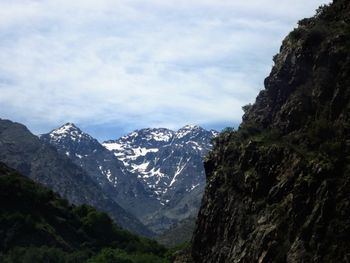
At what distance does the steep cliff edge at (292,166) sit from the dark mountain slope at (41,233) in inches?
2767

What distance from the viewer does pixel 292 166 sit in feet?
241

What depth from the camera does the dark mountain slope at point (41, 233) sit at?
154 metres

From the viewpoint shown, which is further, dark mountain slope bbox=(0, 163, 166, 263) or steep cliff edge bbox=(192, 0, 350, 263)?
dark mountain slope bbox=(0, 163, 166, 263)

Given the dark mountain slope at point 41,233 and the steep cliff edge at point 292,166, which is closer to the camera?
the steep cliff edge at point 292,166

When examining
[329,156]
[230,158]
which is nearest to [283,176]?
[329,156]

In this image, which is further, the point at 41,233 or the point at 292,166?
the point at 41,233

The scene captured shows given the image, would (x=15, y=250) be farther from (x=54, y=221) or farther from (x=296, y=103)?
(x=296, y=103)

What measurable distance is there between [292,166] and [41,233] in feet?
379

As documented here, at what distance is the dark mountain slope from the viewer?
506 ft

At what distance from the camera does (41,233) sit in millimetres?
172125

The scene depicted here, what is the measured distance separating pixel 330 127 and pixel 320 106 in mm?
6224

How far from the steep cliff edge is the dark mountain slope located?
7028 centimetres

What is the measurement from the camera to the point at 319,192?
65312mm

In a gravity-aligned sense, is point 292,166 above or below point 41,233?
above
